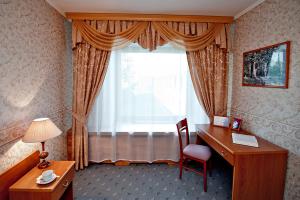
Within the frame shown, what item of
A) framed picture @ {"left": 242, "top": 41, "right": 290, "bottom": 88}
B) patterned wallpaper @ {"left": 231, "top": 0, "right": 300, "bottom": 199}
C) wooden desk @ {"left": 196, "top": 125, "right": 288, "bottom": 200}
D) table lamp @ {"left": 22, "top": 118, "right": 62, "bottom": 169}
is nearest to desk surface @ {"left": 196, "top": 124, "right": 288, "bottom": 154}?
wooden desk @ {"left": 196, "top": 125, "right": 288, "bottom": 200}

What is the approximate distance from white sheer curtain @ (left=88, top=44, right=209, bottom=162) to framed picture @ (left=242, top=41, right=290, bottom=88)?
2.83 feet

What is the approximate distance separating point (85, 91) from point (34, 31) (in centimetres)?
103

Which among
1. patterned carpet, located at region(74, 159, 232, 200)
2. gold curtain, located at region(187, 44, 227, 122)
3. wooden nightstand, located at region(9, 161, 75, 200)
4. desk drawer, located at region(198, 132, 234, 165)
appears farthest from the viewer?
gold curtain, located at region(187, 44, 227, 122)

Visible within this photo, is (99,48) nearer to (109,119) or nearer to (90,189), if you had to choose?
(109,119)

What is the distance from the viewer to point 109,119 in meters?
2.79

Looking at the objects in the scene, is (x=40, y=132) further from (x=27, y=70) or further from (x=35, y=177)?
(x=27, y=70)

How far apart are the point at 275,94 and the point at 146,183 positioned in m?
2.01

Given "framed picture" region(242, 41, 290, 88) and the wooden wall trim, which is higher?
the wooden wall trim

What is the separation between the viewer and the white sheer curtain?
2.71 metres

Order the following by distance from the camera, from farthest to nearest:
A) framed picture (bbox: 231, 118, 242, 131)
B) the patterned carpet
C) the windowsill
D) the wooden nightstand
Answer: the windowsill
framed picture (bbox: 231, 118, 242, 131)
the patterned carpet
the wooden nightstand

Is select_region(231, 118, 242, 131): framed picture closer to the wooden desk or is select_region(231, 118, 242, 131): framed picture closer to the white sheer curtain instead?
the white sheer curtain

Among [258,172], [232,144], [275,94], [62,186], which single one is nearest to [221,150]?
[232,144]

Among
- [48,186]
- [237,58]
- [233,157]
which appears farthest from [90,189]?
[237,58]

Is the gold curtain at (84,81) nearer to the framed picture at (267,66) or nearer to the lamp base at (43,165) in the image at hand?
the lamp base at (43,165)
